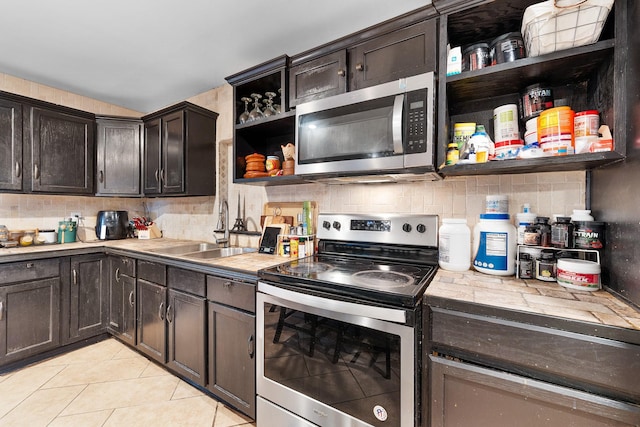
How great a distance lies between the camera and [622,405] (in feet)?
2.48

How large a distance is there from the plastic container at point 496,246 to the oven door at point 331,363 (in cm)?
63

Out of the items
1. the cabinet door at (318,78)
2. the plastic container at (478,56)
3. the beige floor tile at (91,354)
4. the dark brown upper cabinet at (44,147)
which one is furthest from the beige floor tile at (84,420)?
the plastic container at (478,56)

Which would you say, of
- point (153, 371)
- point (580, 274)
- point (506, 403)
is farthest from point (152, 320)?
point (580, 274)

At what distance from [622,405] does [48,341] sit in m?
3.36

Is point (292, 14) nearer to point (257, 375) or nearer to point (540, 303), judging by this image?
point (540, 303)

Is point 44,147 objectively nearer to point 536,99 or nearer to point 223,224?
point 223,224

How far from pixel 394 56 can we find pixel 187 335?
6.90 ft

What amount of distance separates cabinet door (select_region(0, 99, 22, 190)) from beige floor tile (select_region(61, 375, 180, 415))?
5.81 feet

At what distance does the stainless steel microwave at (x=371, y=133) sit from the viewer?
1292 mm

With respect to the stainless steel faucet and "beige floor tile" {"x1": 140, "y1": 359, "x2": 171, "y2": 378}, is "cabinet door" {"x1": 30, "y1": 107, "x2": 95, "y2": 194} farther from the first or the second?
"beige floor tile" {"x1": 140, "y1": 359, "x2": 171, "y2": 378}

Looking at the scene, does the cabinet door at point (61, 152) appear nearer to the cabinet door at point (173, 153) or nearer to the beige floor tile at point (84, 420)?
the cabinet door at point (173, 153)

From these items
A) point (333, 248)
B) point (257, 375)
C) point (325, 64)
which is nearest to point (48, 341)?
point (257, 375)

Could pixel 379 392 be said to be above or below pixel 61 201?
below

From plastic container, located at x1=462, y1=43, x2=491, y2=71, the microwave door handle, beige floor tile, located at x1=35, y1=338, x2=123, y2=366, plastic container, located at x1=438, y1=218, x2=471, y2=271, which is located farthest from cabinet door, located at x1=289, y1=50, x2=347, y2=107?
beige floor tile, located at x1=35, y1=338, x2=123, y2=366
